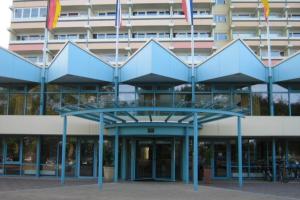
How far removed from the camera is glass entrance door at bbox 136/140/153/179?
23.9 m

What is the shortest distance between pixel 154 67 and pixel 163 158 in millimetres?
5079

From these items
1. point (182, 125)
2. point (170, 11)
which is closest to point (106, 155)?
point (182, 125)

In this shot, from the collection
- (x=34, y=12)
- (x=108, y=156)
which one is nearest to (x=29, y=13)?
(x=34, y=12)

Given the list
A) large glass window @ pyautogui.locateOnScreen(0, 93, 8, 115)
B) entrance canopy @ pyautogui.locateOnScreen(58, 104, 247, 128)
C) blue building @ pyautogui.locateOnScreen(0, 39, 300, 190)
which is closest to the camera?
entrance canopy @ pyautogui.locateOnScreen(58, 104, 247, 128)

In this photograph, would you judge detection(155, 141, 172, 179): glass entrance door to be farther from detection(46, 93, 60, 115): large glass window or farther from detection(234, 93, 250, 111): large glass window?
detection(46, 93, 60, 115): large glass window

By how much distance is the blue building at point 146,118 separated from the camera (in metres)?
24.0

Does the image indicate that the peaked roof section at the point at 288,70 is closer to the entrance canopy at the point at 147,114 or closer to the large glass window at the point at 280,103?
the large glass window at the point at 280,103

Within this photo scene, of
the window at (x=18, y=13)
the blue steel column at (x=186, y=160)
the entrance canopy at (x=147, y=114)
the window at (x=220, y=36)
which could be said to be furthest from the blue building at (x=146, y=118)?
the window at (x=18, y=13)

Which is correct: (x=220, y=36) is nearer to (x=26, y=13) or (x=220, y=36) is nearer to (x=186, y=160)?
(x=26, y=13)

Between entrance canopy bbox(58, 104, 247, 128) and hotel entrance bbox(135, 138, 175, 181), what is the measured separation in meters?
1.77

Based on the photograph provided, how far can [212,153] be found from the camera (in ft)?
84.8

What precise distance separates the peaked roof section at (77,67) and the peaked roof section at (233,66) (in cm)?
576

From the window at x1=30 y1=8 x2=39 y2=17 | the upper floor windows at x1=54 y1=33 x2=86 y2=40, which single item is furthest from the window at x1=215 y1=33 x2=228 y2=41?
the window at x1=30 y1=8 x2=39 y2=17

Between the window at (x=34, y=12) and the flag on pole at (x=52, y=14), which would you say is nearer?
the flag on pole at (x=52, y=14)
